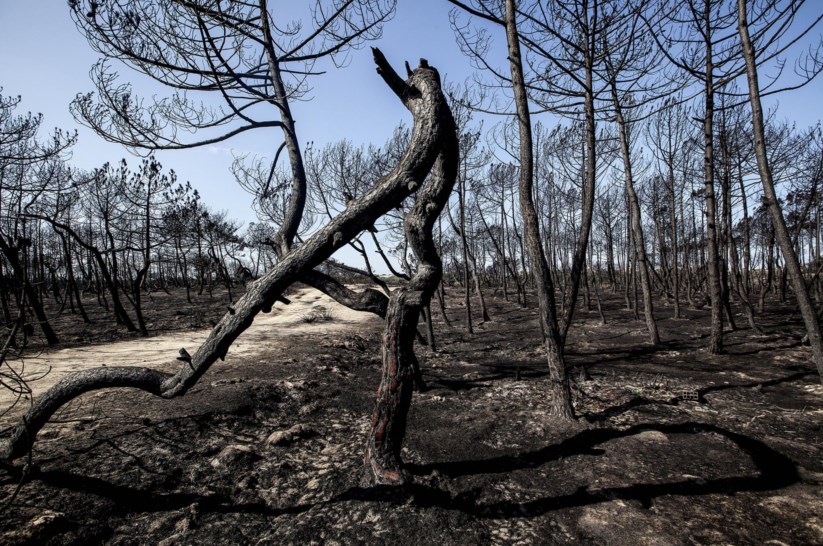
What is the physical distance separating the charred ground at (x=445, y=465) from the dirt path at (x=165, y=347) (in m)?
1.06

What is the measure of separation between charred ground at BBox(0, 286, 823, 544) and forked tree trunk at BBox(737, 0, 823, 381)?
1.26 m

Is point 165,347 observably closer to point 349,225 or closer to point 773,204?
point 349,225

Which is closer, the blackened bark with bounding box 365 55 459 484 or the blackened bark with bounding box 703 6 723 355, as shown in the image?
the blackened bark with bounding box 365 55 459 484

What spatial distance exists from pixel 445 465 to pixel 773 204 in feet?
14.0

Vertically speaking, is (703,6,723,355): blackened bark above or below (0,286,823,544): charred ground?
above

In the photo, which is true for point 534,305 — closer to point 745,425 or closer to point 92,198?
point 745,425

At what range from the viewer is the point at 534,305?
1908 centimetres

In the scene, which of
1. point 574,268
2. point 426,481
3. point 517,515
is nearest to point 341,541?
point 426,481

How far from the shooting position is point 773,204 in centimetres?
401

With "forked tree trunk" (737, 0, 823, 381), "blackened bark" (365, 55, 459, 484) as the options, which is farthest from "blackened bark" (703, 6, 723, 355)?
"blackened bark" (365, 55, 459, 484)

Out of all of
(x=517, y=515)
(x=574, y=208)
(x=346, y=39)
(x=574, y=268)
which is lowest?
(x=517, y=515)

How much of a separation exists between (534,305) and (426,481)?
54.9ft

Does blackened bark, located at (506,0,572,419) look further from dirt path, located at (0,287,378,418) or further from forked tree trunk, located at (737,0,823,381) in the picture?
dirt path, located at (0,287,378,418)

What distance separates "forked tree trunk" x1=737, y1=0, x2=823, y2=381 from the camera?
3.97 meters
